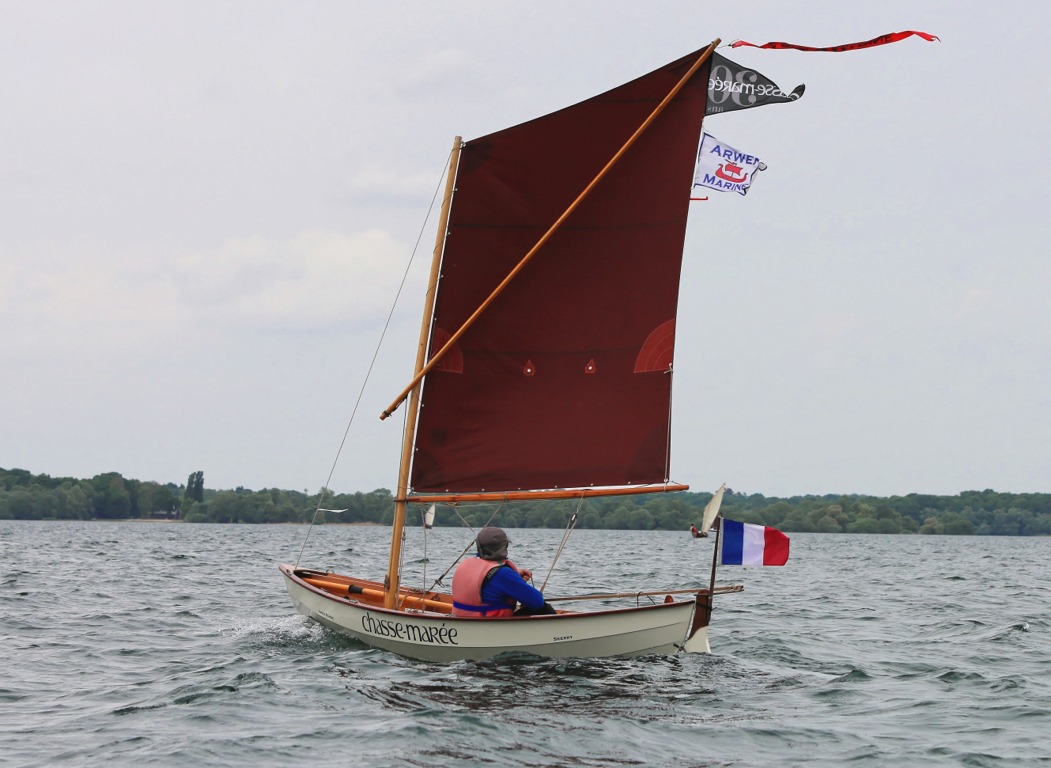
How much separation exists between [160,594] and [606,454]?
16026 mm

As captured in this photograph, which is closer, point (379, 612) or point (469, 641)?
point (469, 641)

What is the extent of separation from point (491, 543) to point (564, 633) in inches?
57.8

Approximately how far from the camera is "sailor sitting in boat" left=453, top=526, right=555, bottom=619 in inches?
586

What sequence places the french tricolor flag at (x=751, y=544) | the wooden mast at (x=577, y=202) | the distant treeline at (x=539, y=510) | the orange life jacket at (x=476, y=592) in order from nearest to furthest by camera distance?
the french tricolor flag at (x=751, y=544)
the orange life jacket at (x=476, y=592)
the wooden mast at (x=577, y=202)
the distant treeline at (x=539, y=510)

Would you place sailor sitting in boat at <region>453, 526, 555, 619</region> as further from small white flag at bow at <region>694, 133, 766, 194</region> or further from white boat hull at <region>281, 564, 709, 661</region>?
small white flag at bow at <region>694, 133, 766, 194</region>

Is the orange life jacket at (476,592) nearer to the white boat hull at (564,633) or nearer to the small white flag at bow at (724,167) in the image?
the white boat hull at (564,633)

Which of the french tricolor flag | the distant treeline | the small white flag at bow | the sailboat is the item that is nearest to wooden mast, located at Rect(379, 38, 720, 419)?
the sailboat

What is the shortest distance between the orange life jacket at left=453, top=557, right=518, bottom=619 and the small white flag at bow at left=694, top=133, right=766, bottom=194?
7449 mm

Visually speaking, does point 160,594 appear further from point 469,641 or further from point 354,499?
point 354,499

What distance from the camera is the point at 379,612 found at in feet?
52.8

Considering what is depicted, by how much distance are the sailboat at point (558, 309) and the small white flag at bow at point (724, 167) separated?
2.12 metres

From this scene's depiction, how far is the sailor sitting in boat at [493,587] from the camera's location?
14.9m

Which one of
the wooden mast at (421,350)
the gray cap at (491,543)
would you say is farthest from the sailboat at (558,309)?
the gray cap at (491,543)

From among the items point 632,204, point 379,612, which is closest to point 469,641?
point 379,612
